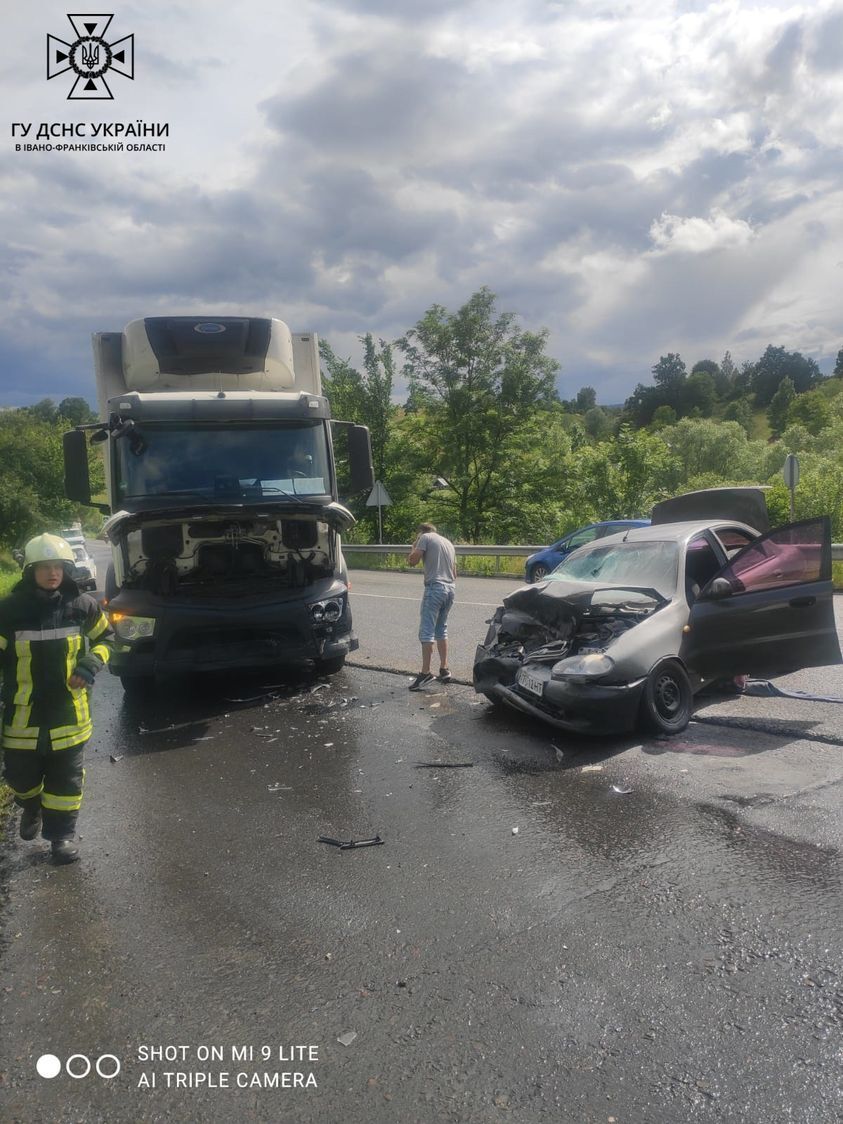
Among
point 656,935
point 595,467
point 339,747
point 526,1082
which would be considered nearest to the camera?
point 526,1082

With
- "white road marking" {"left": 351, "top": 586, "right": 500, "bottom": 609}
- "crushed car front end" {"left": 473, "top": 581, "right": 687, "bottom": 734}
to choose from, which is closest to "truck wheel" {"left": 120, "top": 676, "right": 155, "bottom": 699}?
"crushed car front end" {"left": 473, "top": 581, "right": 687, "bottom": 734}

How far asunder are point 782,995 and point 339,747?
13.1 ft

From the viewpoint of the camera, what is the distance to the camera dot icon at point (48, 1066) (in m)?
2.64

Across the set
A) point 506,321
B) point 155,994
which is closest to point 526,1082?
point 155,994

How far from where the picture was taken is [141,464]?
7.87 metres

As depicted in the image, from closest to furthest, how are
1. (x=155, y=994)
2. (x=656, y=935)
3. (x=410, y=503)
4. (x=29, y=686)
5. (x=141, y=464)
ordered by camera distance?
(x=155, y=994) < (x=656, y=935) < (x=29, y=686) < (x=141, y=464) < (x=410, y=503)

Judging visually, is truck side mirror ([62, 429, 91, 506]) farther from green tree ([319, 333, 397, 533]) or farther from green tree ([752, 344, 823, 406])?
green tree ([752, 344, 823, 406])

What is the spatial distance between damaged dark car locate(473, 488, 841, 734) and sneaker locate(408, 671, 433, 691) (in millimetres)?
1209

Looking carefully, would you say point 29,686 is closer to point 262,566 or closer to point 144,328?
point 262,566

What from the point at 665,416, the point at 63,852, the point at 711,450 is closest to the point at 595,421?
the point at 665,416

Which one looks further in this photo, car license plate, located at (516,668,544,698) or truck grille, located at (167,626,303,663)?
truck grille, located at (167,626,303,663)

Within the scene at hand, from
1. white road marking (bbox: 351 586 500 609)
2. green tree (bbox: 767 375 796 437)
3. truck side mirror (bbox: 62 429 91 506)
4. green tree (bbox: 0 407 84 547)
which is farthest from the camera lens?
green tree (bbox: 767 375 796 437)

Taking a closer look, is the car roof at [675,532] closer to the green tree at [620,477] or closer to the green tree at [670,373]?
the green tree at [620,477]

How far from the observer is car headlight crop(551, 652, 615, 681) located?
19.2 ft
